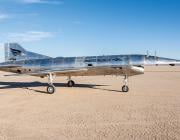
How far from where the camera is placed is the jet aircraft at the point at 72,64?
72.6 feet

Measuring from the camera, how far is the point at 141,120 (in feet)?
39.1

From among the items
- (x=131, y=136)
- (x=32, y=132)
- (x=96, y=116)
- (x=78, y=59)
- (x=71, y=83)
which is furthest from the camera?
(x=71, y=83)

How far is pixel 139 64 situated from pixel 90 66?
13.2ft

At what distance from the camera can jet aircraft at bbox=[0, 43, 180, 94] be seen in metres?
22.1

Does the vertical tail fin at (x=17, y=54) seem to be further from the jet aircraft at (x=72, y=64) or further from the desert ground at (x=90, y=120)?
the desert ground at (x=90, y=120)

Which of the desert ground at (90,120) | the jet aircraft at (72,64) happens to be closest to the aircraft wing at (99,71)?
the jet aircraft at (72,64)

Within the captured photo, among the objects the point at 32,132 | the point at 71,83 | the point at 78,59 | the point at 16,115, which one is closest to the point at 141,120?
the point at 32,132

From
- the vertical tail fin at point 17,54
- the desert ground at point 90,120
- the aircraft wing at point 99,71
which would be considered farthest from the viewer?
the vertical tail fin at point 17,54

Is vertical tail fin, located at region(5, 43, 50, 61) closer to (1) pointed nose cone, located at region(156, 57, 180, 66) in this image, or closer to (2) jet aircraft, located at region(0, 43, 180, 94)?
(2) jet aircraft, located at region(0, 43, 180, 94)

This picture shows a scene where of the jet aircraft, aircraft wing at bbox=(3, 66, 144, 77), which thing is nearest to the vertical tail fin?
the jet aircraft

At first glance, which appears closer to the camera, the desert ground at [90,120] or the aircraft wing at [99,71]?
the desert ground at [90,120]

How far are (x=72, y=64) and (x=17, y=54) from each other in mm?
5659

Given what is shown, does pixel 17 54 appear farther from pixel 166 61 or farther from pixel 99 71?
pixel 166 61

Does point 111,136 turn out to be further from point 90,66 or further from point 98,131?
point 90,66
